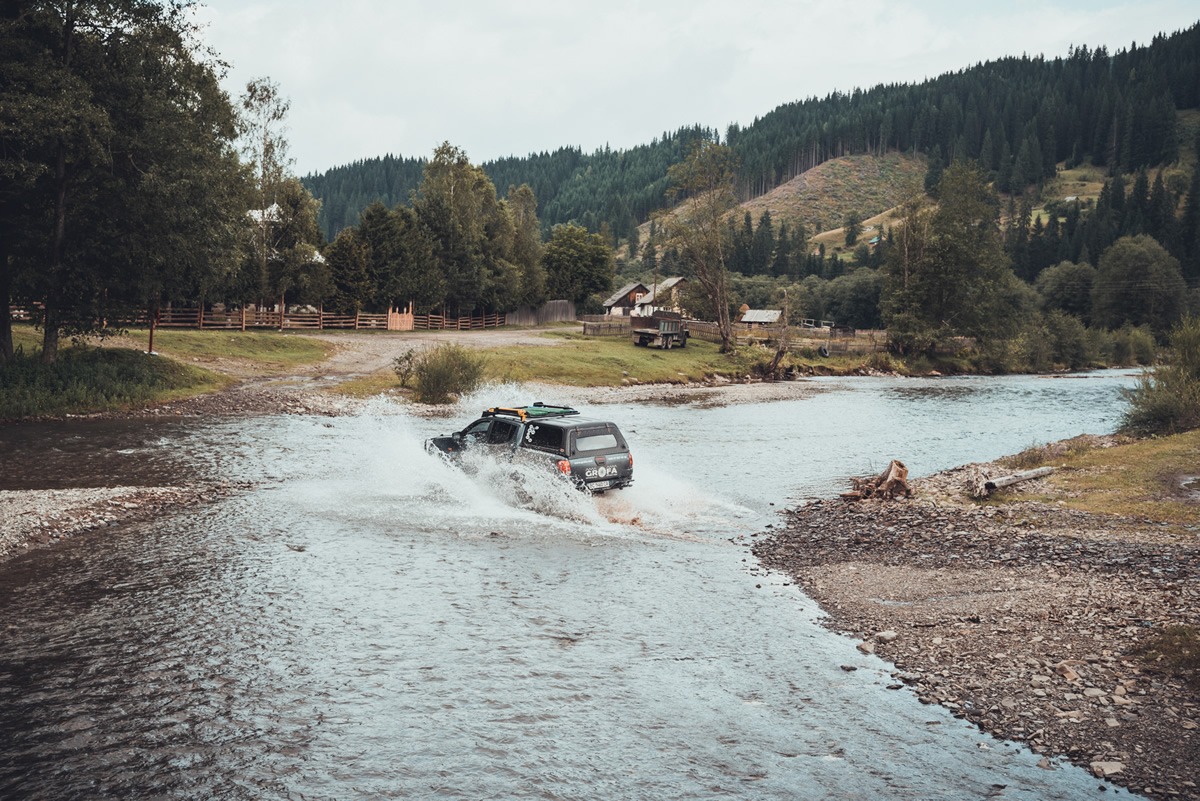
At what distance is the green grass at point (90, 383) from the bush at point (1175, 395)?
41.6 m

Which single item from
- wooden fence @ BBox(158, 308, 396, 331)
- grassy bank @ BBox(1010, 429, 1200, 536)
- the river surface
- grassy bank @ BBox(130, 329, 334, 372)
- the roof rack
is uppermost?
wooden fence @ BBox(158, 308, 396, 331)

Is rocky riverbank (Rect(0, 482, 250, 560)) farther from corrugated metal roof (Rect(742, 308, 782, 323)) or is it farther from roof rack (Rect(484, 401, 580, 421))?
corrugated metal roof (Rect(742, 308, 782, 323))

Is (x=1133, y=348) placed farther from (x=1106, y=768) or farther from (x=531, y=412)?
(x=1106, y=768)

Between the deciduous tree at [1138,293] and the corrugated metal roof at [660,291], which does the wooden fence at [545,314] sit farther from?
the deciduous tree at [1138,293]

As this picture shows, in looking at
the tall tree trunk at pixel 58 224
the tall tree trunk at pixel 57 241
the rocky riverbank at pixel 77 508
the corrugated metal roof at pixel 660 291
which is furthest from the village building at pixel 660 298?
the rocky riverbank at pixel 77 508

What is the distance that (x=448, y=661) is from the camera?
11992 mm

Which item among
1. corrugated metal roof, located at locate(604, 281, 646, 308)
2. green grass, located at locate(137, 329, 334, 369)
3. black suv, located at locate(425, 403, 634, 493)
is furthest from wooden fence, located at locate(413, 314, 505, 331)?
black suv, located at locate(425, 403, 634, 493)

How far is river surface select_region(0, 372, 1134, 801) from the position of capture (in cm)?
884

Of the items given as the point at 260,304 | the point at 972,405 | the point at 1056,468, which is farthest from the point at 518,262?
the point at 1056,468

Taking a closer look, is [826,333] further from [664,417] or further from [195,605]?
[195,605]

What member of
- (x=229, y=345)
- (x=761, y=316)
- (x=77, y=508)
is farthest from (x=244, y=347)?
(x=761, y=316)

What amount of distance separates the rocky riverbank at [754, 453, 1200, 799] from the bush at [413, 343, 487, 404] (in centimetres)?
2797

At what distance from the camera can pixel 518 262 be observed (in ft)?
340

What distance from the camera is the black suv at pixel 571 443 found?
20.5 meters
